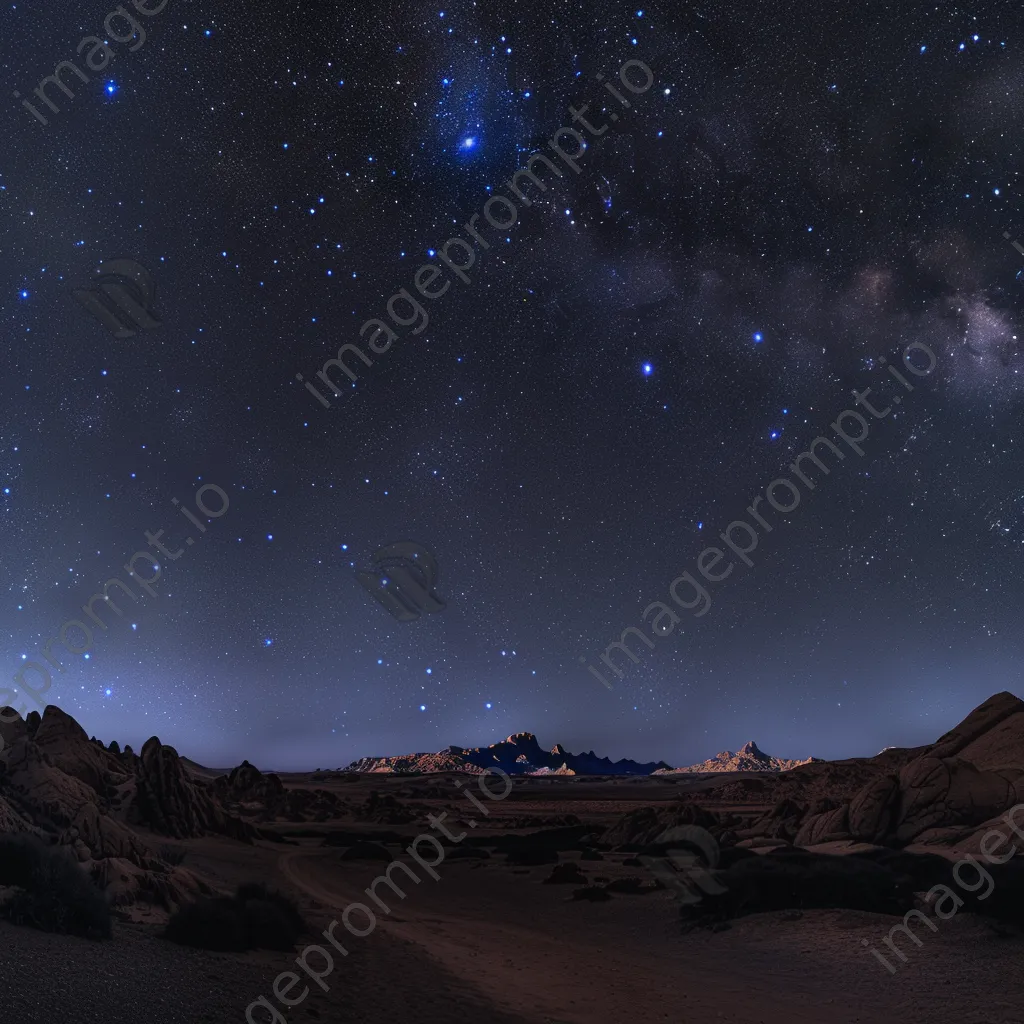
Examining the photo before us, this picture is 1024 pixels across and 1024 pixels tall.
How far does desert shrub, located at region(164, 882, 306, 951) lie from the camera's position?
10.6 meters

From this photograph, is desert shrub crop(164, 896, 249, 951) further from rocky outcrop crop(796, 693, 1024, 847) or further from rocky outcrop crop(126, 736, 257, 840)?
rocky outcrop crop(126, 736, 257, 840)

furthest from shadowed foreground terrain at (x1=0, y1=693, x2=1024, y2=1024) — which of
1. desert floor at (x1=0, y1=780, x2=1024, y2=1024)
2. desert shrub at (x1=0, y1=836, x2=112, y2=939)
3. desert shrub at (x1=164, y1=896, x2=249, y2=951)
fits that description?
desert shrub at (x1=164, y1=896, x2=249, y2=951)

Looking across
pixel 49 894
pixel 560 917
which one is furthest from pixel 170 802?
pixel 49 894

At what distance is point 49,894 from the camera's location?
8828mm

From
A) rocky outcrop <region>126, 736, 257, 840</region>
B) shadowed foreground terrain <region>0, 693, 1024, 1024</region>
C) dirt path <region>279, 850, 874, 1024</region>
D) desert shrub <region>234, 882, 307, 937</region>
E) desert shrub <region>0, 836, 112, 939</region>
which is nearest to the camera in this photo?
desert shrub <region>0, 836, 112, 939</region>

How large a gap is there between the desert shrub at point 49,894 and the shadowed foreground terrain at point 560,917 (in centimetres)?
17

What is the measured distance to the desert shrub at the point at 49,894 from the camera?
8625 mm

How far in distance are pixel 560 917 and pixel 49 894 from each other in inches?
546

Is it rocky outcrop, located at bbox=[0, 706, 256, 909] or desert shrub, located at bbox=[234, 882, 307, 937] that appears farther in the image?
rocky outcrop, located at bbox=[0, 706, 256, 909]

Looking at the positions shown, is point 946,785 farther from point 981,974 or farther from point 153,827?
point 153,827

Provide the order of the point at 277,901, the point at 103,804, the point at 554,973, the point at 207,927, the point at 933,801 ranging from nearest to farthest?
1. the point at 207,927
2. the point at 554,973
3. the point at 277,901
4. the point at 933,801
5. the point at 103,804

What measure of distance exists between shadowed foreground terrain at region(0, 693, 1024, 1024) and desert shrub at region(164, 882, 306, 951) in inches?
11.6

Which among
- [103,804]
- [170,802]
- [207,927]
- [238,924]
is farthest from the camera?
[170,802]

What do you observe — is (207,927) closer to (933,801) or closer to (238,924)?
(238,924)
